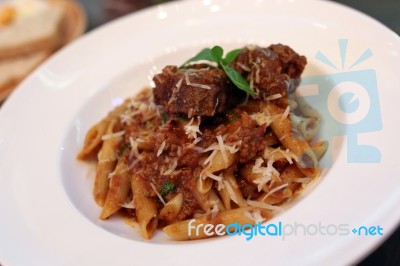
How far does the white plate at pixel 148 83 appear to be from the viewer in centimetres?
161

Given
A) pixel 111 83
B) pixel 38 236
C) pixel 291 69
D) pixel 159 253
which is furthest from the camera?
pixel 111 83

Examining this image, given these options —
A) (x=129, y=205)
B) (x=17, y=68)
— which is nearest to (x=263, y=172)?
(x=129, y=205)

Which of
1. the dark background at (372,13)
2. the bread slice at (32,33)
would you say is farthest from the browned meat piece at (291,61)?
the bread slice at (32,33)

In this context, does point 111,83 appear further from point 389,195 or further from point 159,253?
point 389,195

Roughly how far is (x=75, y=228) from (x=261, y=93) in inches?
43.1

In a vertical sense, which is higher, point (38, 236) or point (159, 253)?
point (159, 253)

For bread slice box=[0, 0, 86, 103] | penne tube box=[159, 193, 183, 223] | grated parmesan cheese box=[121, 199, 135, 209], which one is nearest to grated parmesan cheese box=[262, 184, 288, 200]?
penne tube box=[159, 193, 183, 223]

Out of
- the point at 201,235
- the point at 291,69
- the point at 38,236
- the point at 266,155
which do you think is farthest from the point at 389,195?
the point at 38,236

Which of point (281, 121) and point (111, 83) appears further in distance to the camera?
point (111, 83)

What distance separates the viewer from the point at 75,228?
1.98 m

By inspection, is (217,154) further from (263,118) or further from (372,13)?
(372,13)

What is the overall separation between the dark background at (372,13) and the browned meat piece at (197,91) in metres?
0.95

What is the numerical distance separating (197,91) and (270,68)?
0.39m

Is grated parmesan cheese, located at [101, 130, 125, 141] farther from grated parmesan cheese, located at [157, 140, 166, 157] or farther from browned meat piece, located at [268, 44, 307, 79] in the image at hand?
browned meat piece, located at [268, 44, 307, 79]
